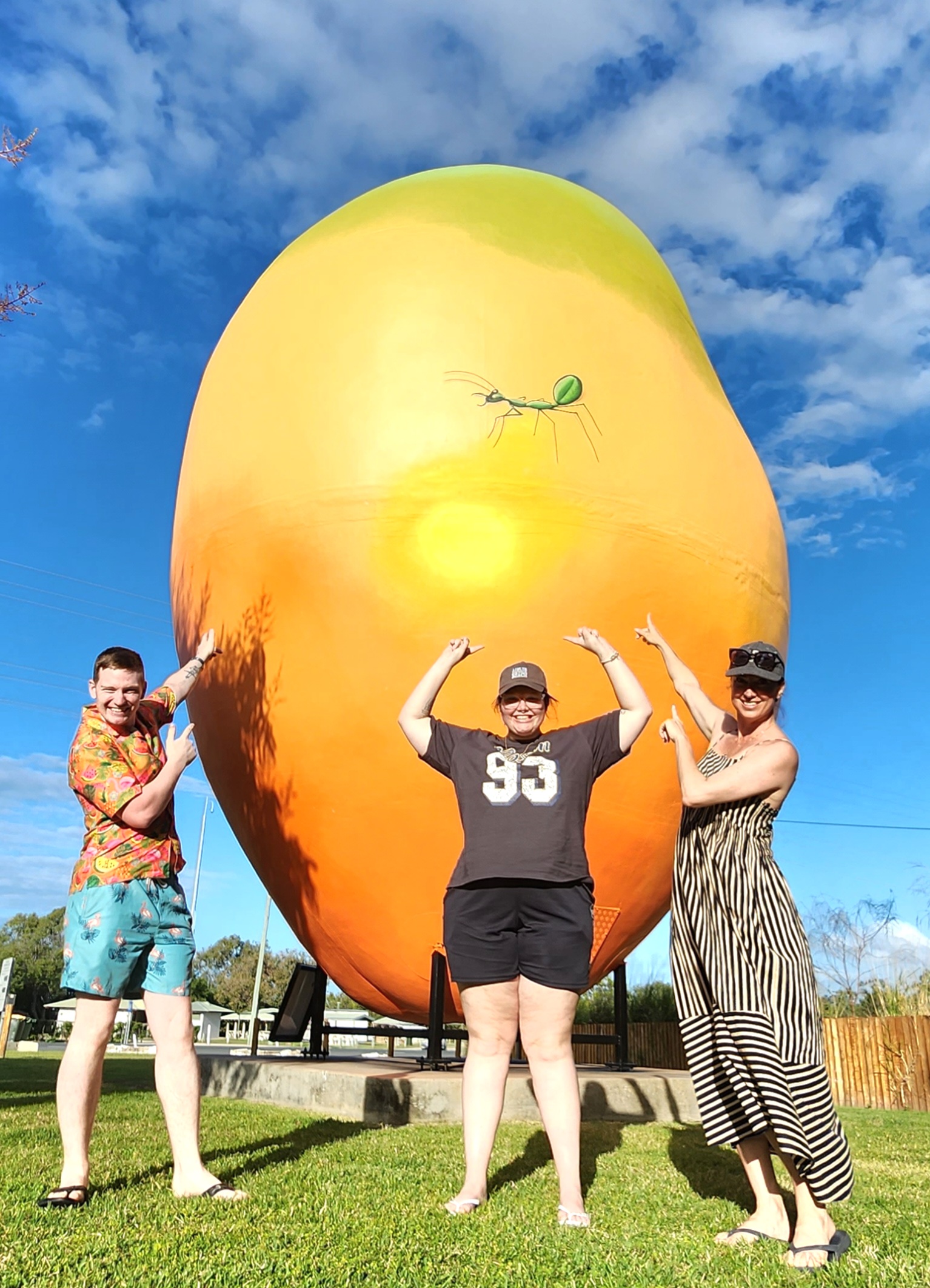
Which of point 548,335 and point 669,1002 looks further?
point 669,1002

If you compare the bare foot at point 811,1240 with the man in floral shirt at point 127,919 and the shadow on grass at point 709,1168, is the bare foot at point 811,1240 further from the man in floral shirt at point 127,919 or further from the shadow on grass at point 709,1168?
the man in floral shirt at point 127,919

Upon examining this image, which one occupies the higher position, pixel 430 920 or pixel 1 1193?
pixel 430 920

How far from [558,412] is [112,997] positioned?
11.6 feet

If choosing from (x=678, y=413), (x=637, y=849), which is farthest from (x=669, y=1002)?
(x=678, y=413)

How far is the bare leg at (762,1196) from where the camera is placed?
2.52 metres

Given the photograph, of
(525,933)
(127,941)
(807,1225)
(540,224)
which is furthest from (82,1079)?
(540,224)

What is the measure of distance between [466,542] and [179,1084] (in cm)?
281

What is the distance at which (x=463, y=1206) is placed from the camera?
2.60 m

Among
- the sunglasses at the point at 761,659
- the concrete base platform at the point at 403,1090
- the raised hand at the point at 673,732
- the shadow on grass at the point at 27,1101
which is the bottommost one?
the shadow on grass at the point at 27,1101

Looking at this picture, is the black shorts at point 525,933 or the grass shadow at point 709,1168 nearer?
the black shorts at point 525,933

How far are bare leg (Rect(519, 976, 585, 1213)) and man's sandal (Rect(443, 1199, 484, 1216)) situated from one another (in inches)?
9.1

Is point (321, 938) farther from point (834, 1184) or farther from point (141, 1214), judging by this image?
point (834, 1184)

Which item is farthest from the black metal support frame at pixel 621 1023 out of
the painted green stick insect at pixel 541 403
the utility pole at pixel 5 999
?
the utility pole at pixel 5 999

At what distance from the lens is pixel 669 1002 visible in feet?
40.1
